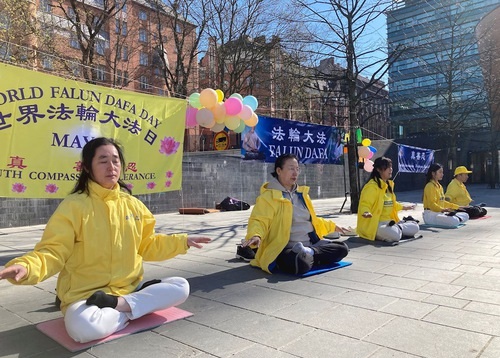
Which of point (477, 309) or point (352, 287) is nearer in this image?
point (477, 309)

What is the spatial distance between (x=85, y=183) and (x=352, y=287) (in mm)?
2825

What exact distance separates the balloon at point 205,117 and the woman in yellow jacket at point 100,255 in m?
4.31

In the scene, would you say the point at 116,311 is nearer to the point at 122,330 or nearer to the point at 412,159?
the point at 122,330

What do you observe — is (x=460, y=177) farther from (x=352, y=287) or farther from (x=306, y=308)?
(x=306, y=308)

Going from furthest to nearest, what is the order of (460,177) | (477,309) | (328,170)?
(328,170) < (460,177) < (477,309)

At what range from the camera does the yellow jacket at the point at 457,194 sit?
10.3 meters

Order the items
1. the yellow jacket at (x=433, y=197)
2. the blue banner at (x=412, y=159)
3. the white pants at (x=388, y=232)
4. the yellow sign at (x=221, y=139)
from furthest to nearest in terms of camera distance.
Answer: the blue banner at (x=412, y=159) < the yellow sign at (x=221, y=139) < the yellow jacket at (x=433, y=197) < the white pants at (x=388, y=232)

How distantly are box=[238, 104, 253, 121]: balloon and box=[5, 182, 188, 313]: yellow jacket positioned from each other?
4766 millimetres

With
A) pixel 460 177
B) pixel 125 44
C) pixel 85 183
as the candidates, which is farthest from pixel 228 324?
pixel 125 44

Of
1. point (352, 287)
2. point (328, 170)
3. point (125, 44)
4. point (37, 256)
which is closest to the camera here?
point (37, 256)

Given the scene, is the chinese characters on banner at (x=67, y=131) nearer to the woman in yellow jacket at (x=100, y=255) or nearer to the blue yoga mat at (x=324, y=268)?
the woman in yellow jacket at (x=100, y=255)

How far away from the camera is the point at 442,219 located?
8.73m

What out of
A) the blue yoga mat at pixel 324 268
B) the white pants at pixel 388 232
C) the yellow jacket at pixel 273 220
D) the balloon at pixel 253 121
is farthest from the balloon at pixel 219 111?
the blue yoga mat at pixel 324 268

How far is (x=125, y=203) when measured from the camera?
3227mm
